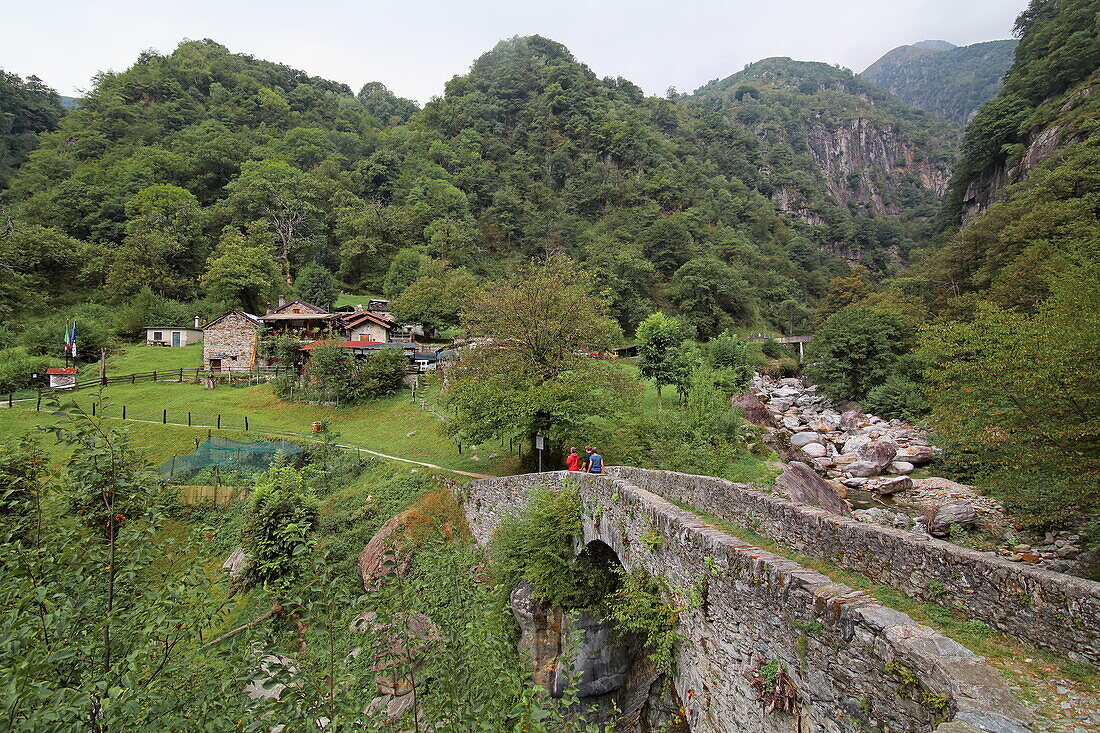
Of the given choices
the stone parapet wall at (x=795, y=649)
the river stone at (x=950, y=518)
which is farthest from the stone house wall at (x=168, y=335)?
the river stone at (x=950, y=518)

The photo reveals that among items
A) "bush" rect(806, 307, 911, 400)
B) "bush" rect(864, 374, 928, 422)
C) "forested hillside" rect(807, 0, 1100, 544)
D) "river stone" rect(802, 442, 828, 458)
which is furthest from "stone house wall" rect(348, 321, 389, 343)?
"bush" rect(864, 374, 928, 422)

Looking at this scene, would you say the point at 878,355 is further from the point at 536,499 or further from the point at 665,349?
the point at 536,499

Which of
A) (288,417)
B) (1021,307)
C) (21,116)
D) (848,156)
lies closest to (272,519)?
(288,417)

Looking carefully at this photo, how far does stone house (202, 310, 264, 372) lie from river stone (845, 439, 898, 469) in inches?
1760

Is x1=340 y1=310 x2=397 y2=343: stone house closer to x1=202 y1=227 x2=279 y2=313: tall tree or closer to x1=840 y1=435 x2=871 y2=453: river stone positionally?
→ x1=202 y1=227 x2=279 y2=313: tall tree

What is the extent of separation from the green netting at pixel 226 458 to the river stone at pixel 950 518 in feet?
88.3

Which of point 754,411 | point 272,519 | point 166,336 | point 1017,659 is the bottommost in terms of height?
point 272,519

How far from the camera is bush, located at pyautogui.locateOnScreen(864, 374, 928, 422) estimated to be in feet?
99.5

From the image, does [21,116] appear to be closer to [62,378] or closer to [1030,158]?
[62,378]

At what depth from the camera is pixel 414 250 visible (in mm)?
63719

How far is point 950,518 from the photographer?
16750 mm

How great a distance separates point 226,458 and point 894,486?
104ft

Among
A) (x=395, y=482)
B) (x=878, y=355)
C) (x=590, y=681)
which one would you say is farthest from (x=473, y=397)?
(x=878, y=355)

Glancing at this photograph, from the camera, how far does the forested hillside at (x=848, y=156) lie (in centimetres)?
11894
